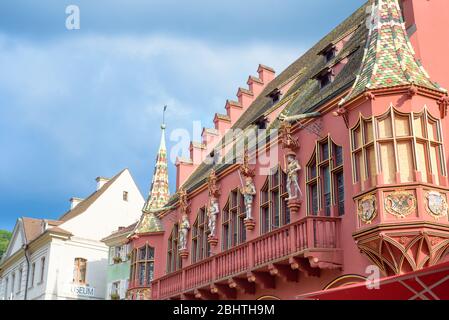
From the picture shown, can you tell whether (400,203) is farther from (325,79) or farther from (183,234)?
(183,234)

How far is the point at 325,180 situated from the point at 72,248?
26642mm

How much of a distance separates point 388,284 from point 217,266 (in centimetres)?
1013

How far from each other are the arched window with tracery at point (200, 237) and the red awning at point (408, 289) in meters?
12.1

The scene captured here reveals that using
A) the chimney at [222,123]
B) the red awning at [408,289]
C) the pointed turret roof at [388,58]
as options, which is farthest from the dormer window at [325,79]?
the chimney at [222,123]

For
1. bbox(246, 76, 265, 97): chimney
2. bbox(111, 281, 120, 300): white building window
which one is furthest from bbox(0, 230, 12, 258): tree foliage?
bbox(246, 76, 265, 97): chimney

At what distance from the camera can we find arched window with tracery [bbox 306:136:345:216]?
1811 cm

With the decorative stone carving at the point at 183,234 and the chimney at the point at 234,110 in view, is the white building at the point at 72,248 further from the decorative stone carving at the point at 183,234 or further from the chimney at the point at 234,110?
the decorative stone carving at the point at 183,234

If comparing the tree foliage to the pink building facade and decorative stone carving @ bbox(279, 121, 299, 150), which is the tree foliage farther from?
decorative stone carving @ bbox(279, 121, 299, 150)

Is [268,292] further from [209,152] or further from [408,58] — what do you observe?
[209,152]

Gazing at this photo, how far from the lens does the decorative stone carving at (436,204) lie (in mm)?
15062

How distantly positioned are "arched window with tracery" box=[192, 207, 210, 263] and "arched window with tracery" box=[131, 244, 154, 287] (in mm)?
4216

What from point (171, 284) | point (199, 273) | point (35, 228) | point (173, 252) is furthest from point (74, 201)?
point (199, 273)

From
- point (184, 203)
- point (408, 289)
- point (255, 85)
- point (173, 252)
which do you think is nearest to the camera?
point (408, 289)

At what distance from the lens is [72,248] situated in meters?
41.7
